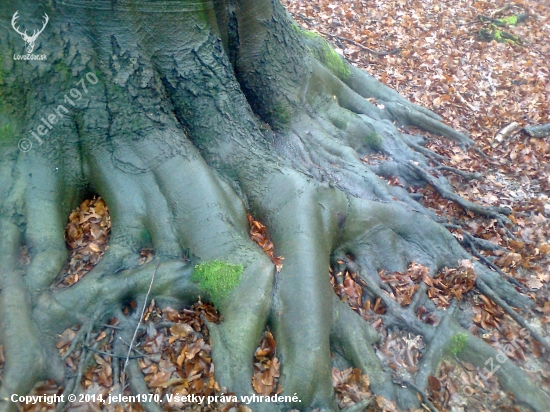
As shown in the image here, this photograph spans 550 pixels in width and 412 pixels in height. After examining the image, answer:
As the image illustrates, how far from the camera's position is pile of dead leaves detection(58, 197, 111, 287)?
3.53m

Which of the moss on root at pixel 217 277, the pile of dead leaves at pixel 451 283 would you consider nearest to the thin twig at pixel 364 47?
the pile of dead leaves at pixel 451 283

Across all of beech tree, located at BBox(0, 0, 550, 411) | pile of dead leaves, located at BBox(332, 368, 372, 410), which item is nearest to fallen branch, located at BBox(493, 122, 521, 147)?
beech tree, located at BBox(0, 0, 550, 411)

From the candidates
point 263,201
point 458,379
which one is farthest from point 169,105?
point 458,379

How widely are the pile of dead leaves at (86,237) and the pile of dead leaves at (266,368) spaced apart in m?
1.62

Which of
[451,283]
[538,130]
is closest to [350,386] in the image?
[451,283]

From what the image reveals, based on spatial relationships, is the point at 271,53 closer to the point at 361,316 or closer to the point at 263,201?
the point at 263,201

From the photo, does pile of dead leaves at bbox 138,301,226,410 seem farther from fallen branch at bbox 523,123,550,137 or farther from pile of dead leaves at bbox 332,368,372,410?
fallen branch at bbox 523,123,550,137

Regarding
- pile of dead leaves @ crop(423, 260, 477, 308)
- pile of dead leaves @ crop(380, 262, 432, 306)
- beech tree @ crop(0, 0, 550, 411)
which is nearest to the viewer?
beech tree @ crop(0, 0, 550, 411)

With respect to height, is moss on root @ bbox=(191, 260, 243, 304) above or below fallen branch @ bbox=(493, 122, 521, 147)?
below

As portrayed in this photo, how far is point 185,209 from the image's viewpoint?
359cm

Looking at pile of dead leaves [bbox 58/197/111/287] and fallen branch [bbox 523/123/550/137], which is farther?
fallen branch [bbox 523/123/550/137]

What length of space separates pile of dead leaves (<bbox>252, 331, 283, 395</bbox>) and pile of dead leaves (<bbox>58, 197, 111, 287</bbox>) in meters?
1.62

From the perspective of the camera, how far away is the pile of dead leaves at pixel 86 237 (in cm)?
353

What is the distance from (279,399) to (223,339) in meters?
0.60
